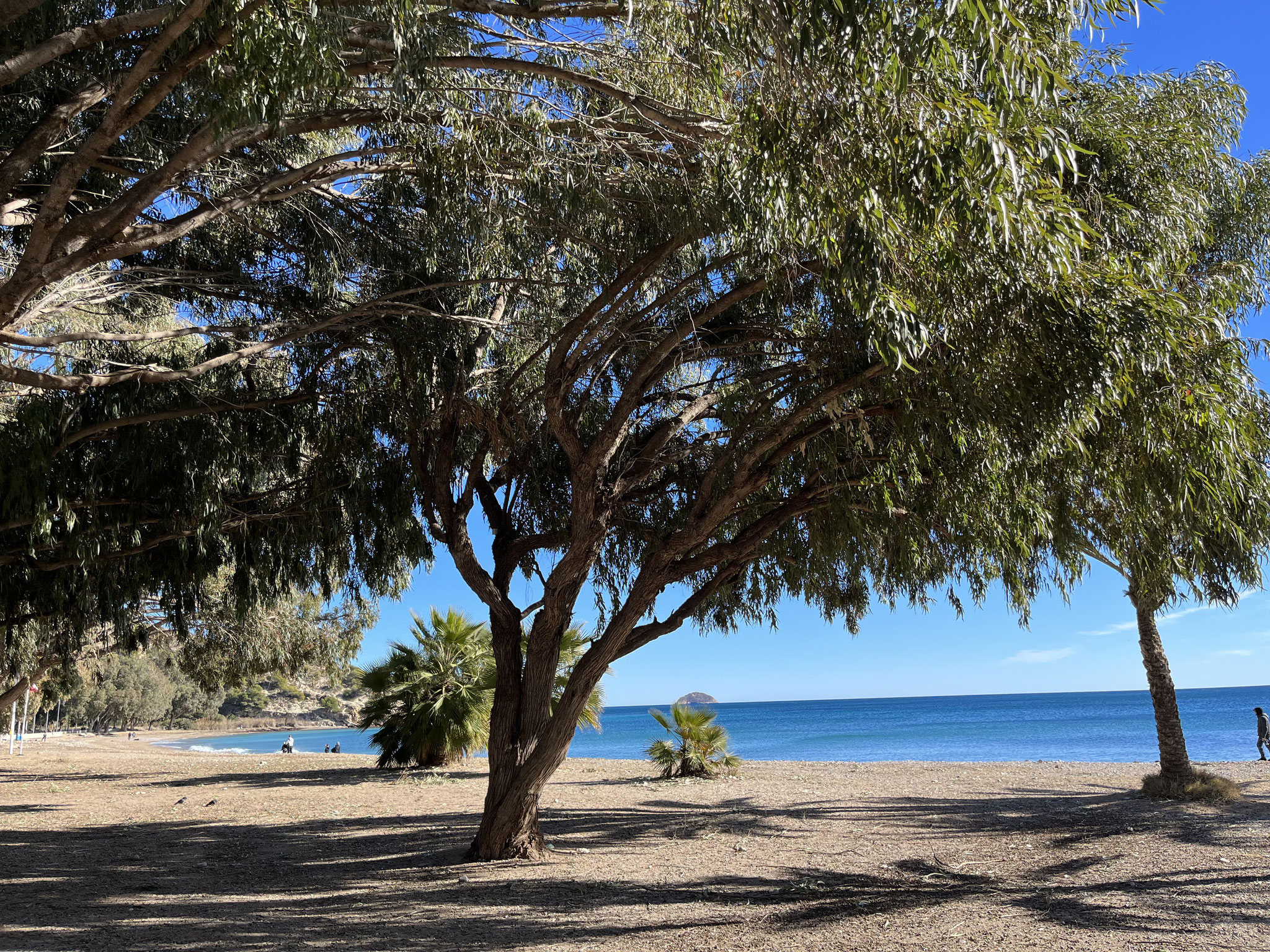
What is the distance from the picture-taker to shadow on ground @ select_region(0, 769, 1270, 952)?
5.23 metres

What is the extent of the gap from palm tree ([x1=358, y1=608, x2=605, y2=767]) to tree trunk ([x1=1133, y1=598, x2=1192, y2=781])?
27.6 ft

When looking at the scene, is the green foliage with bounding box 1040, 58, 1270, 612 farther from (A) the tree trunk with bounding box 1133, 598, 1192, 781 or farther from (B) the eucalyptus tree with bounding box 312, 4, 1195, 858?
(A) the tree trunk with bounding box 1133, 598, 1192, 781

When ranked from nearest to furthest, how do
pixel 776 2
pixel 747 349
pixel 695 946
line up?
pixel 776 2 → pixel 695 946 → pixel 747 349

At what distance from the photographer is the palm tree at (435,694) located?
16.0 m

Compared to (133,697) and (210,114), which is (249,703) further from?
(210,114)

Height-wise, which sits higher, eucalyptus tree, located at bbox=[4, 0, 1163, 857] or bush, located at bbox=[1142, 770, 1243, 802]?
eucalyptus tree, located at bbox=[4, 0, 1163, 857]

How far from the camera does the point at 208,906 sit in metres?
6.08

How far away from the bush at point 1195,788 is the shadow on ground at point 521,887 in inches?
16.3

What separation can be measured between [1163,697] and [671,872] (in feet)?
22.1

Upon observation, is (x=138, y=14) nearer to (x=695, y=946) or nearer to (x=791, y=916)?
(x=695, y=946)

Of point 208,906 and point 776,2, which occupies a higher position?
point 776,2

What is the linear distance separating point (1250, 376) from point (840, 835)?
5.76 meters

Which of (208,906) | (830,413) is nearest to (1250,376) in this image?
(830,413)

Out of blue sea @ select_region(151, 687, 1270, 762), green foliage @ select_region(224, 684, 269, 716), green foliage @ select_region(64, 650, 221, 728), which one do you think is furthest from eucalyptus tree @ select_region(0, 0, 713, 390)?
green foliage @ select_region(224, 684, 269, 716)
